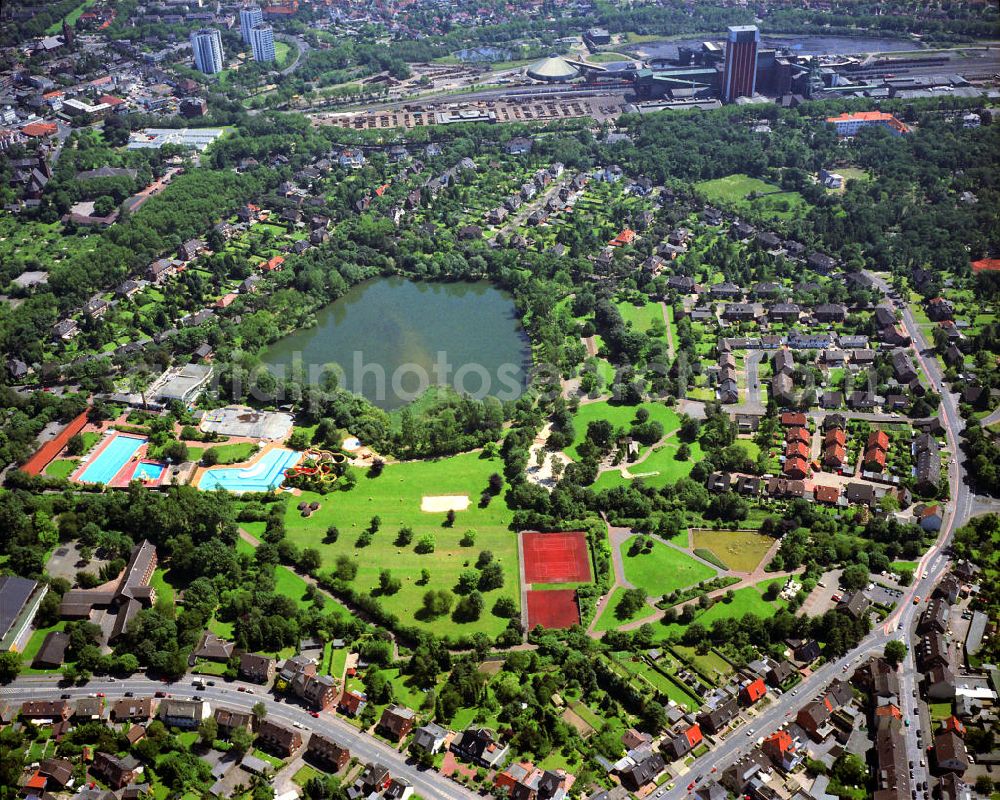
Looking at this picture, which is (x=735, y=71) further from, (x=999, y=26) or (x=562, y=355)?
(x=562, y=355)

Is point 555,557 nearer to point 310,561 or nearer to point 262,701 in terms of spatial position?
point 310,561

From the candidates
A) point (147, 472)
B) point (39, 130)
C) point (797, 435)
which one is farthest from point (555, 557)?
point (39, 130)

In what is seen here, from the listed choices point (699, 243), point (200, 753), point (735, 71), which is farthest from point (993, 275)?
point (200, 753)

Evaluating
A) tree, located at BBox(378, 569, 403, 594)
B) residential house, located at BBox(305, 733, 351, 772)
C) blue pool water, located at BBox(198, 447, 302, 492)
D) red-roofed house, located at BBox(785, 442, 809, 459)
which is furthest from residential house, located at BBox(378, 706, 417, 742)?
red-roofed house, located at BBox(785, 442, 809, 459)

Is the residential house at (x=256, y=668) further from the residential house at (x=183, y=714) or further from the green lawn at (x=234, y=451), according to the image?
the green lawn at (x=234, y=451)

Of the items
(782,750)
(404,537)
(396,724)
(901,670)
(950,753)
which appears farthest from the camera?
(404,537)

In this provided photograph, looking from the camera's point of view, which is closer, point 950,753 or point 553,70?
point 950,753

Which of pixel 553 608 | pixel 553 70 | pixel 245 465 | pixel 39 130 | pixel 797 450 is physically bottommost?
pixel 553 608

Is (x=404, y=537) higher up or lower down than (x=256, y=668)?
lower down
